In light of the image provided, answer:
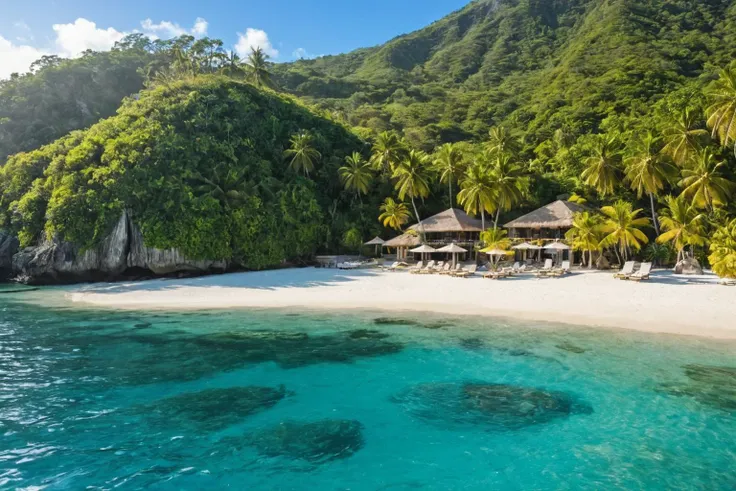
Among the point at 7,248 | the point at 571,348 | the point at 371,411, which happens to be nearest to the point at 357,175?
the point at 7,248

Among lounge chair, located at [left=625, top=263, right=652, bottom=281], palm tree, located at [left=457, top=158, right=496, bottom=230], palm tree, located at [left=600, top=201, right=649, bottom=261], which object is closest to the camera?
lounge chair, located at [left=625, top=263, right=652, bottom=281]

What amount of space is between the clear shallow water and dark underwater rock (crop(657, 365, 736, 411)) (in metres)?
0.06

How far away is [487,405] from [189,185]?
100 feet

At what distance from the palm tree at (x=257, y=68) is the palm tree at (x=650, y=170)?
42155 millimetres

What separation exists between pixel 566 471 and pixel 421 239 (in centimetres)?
2859

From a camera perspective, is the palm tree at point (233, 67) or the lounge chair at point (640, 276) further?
the palm tree at point (233, 67)

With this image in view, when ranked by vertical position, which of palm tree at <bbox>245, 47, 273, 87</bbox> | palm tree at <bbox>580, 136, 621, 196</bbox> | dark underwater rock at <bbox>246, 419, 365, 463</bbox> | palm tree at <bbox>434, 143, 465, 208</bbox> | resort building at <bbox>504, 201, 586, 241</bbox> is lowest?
dark underwater rock at <bbox>246, 419, 365, 463</bbox>

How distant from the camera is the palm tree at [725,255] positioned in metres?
20.3

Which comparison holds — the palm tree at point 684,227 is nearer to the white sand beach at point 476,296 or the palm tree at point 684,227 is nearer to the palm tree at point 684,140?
the white sand beach at point 476,296

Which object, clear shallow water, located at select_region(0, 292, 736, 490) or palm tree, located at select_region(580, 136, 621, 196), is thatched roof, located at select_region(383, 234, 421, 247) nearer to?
palm tree, located at select_region(580, 136, 621, 196)

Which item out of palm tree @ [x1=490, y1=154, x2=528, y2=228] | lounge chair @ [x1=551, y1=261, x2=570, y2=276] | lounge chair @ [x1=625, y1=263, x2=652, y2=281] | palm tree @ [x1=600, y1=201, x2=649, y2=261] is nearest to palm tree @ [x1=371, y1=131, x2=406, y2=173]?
palm tree @ [x1=490, y1=154, x2=528, y2=228]

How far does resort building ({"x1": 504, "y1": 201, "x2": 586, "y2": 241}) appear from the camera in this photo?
1229 inches

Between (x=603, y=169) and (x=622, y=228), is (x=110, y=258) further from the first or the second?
(x=603, y=169)

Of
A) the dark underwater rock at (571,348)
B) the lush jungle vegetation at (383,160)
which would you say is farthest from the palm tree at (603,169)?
the dark underwater rock at (571,348)
